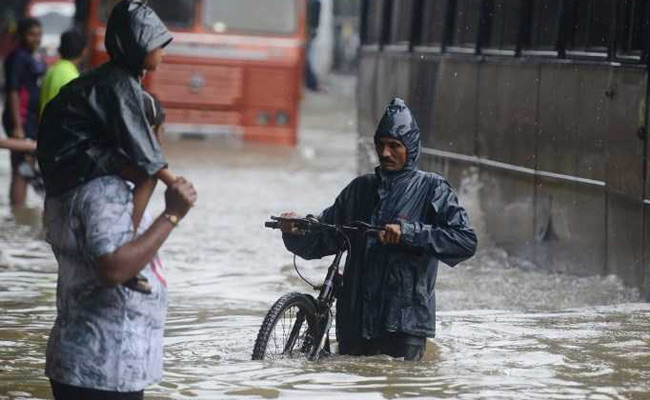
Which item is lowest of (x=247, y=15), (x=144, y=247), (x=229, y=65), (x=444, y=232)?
(x=229, y=65)

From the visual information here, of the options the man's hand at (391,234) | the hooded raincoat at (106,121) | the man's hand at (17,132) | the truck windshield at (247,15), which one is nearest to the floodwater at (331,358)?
the man's hand at (391,234)

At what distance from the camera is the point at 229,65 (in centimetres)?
2609

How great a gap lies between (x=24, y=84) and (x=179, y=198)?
452 inches

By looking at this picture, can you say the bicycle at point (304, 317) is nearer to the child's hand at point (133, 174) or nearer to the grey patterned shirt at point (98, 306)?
the grey patterned shirt at point (98, 306)

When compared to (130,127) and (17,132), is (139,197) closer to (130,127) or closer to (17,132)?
(130,127)

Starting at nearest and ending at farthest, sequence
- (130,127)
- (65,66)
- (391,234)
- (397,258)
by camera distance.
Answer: (130,127), (391,234), (397,258), (65,66)

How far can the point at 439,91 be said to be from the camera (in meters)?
15.9

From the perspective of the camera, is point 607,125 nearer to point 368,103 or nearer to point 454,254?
point 454,254

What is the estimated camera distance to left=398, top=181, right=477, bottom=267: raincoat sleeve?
24.7 feet

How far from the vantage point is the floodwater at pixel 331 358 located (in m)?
7.54

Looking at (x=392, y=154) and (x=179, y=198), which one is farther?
(x=392, y=154)

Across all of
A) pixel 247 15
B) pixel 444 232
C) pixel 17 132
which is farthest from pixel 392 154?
pixel 247 15

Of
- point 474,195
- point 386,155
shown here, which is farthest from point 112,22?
point 474,195

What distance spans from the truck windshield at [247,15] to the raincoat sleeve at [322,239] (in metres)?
17.8
